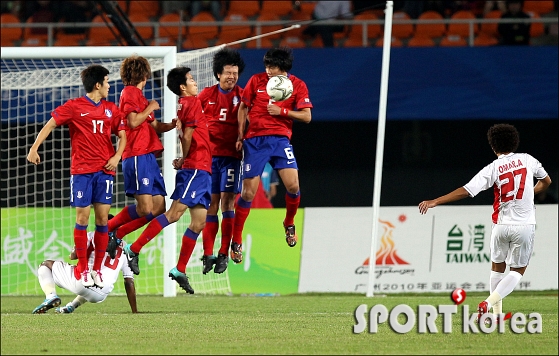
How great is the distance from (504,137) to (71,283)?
14.9 feet

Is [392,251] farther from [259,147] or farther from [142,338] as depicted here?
[142,338]

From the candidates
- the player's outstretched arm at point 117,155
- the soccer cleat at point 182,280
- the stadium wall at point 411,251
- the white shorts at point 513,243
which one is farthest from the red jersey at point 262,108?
the stadium wall at point 411,251

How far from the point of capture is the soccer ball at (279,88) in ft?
32.7

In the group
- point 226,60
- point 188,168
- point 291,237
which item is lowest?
point 291,237

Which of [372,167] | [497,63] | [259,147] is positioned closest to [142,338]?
[259,147]

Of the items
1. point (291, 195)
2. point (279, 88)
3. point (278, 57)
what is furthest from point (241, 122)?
point (291, 195)

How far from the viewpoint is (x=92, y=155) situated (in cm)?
987

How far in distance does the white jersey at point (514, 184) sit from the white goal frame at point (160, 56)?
5.02 meters

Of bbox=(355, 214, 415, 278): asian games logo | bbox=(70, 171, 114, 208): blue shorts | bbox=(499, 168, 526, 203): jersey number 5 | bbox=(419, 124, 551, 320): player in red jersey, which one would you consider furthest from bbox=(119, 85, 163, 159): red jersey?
bbox=(355, 214, 415, 278): asian games logo

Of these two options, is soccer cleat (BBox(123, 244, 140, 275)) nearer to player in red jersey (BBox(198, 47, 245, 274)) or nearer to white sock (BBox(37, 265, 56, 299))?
player in red jersey (BBox(198, 47, 245, 274))

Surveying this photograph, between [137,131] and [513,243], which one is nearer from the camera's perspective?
[513,243]

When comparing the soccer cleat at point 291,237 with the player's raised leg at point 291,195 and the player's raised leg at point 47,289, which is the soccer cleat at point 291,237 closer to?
the player's raised leg at point 291,195

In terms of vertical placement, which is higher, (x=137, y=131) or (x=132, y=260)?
(x=137, y=131)

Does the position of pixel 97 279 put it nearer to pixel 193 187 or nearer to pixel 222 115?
pixel 193 187
